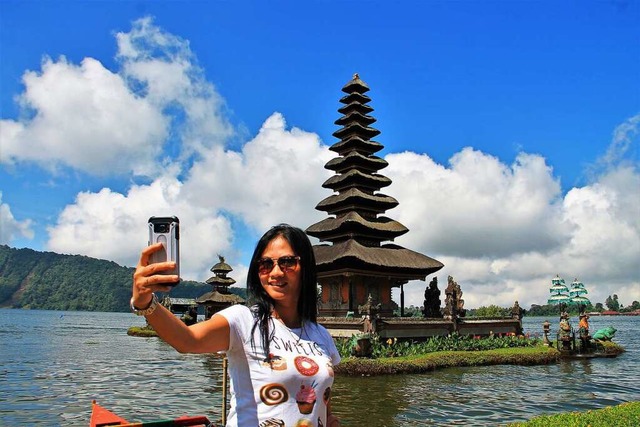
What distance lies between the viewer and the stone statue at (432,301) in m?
33.1

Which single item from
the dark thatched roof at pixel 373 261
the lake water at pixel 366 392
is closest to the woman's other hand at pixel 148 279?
the lake water at pixel 366 392

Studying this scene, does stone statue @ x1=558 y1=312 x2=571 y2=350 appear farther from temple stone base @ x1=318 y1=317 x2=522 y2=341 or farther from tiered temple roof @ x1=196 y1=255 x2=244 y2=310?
tiered temple roof @ x1=196 y1=255 x2=244 y2=310

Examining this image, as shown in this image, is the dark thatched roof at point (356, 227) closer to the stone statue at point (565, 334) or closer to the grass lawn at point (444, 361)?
the grass lawn at point (444, 361)

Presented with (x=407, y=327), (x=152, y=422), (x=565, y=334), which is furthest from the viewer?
(x=565, y=334)

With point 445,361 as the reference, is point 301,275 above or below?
above

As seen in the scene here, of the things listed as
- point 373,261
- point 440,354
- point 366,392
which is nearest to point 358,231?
point 373,261

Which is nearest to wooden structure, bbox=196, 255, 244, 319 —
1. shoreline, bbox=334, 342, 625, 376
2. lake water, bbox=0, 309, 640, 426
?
lake water, bbox=0, 309, 640, 426

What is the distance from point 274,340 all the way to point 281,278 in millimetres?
419

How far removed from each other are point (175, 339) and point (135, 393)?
60.4ft

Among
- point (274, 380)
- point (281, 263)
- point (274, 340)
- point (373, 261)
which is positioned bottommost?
point (274, 380)

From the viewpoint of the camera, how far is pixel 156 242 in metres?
2.62

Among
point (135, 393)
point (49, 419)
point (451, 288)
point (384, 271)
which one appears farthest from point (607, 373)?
point (49, 419)

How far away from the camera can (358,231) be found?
33.0 meters

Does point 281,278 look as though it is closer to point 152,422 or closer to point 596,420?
point 152,422
